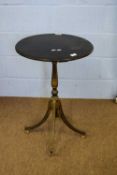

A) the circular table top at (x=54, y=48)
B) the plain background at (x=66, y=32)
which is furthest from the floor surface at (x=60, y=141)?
the circular table top at (x=54, y=48)

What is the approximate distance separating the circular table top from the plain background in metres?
0.36

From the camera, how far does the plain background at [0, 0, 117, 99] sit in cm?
213

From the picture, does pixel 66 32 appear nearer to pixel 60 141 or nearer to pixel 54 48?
pixel 54 48

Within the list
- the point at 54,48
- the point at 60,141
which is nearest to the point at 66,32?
the point at 54,48

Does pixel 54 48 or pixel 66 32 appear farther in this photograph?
pixel 66 32

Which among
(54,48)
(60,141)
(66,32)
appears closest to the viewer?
(54,48)

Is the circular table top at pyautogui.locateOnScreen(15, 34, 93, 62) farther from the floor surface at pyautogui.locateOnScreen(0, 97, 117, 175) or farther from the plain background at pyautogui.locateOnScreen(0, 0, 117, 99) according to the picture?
the floor surface at pyautogui.locateOnScreen(0, 97, 117, 175)

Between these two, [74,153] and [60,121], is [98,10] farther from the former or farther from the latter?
[74,153]

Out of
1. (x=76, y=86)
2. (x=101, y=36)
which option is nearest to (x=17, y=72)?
(x=76, y=86)

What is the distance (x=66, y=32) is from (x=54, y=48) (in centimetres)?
60

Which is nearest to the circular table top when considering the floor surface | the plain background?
the plain background

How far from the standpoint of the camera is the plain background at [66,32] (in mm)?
2133

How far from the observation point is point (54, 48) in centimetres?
165

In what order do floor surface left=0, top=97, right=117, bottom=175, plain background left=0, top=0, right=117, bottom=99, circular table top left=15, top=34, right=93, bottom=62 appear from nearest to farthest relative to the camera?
circular table top left=15, top=34, right=93, bottom=62 → floor surface left=0, top=97, right=117, bottom=175 → plain background left=0, top=0, right=117, bottom=99
